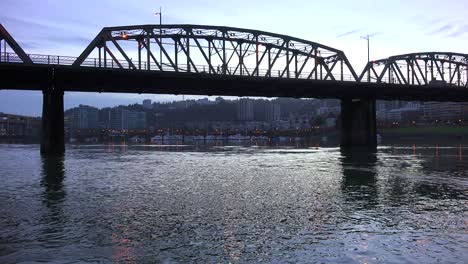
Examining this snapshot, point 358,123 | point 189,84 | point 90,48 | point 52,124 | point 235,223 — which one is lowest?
point 235,223

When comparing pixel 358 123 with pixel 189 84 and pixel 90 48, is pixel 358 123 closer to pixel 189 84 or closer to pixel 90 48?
pixel 189 84

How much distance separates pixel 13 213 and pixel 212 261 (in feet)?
32.7

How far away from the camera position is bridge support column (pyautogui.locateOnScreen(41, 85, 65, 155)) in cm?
7062

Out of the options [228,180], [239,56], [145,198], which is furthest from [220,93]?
[145,198]

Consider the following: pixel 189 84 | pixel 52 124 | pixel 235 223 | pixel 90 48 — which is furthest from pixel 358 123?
pixel 235 223

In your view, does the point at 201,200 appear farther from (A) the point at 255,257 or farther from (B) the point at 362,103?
(B) the point at 362,103

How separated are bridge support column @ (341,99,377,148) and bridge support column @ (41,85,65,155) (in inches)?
2424

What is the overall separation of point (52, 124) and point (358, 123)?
6561 centimetres

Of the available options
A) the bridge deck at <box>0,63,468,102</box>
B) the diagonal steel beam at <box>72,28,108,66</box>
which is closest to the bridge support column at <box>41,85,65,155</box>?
the bridge deck at <box>0,63,468,102</box>

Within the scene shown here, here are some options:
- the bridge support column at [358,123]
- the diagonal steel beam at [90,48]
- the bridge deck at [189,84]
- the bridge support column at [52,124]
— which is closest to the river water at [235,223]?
the bridge support column at [52,124]

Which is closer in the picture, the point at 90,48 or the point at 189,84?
the point at 90,48

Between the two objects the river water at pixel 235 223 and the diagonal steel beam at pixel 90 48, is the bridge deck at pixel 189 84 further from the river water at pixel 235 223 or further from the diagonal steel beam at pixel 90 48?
the river water at pixel 235 223

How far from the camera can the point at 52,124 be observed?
7088 centimetres

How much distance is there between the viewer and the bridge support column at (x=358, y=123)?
104m
